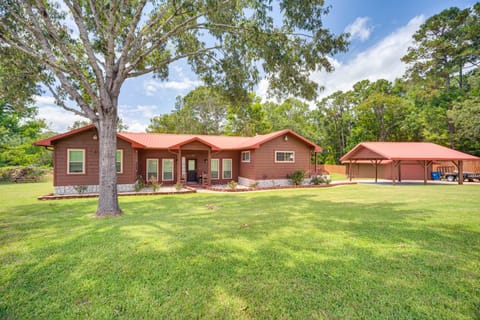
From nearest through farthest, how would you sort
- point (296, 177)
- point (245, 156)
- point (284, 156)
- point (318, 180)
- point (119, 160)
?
1. point (119, 160)
2. point (296, 177)
3. point (318, 180)
4. point (284, 156)
5. point (245, 156)

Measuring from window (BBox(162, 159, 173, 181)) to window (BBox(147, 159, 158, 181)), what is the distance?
473 millimetres

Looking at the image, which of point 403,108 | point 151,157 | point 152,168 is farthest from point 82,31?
point 403,108

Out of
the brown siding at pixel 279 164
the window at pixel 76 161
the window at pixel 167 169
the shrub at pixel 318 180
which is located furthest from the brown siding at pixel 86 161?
the shrub at pixel 318 180

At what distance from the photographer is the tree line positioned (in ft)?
74.3

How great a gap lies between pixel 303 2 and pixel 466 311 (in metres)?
7.98

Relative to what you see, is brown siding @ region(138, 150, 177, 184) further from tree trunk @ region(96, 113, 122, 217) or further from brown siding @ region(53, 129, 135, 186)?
tree trunk @ region(96, 113, 122, 217)

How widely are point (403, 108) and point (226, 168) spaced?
28689 millimetres

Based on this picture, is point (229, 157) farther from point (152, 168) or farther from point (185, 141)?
point (152, 168)

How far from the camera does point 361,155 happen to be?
65.0 ft

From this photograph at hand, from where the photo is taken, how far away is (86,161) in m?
12.1

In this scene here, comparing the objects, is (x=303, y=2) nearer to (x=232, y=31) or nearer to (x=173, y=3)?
(x=232, y=31)

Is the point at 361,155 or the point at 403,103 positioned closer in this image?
the point at 361,155

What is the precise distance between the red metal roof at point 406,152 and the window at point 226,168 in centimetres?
1195

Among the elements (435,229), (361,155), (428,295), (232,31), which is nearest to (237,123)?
(361,155)
